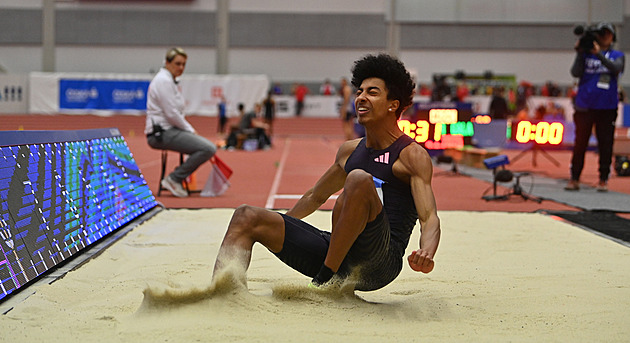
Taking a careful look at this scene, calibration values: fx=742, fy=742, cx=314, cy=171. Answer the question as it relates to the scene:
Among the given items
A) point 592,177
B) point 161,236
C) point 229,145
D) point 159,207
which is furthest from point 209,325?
point 229,145

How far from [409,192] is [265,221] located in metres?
0.74

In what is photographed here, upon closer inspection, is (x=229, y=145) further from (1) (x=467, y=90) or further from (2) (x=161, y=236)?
(2) (x=161, y=236)

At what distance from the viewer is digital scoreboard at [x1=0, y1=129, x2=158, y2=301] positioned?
4.00 metres

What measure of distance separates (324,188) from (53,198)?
192 cm

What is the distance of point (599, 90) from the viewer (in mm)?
10008

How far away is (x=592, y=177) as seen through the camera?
44.5 ft

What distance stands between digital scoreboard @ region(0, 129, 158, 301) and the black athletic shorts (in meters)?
1.46

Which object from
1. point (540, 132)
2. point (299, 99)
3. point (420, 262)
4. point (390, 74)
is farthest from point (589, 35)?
point (299, 99)

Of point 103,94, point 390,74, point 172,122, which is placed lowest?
point 172,122

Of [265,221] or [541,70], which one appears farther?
[541,70]

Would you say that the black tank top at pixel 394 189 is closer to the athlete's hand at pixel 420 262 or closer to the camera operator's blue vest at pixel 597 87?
the athlete's hand at pixel 420 262

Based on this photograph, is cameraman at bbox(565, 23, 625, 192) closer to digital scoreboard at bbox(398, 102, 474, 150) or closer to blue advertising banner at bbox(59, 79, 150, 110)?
digital scoreboard at bbox(398, 102, 474, 150)

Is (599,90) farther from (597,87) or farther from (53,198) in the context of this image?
(53,198)

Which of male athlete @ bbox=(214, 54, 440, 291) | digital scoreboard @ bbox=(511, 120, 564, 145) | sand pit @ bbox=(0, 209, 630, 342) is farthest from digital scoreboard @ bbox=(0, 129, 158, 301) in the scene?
digital scoreboard @ bbox=(511, 120, 564, 145)
